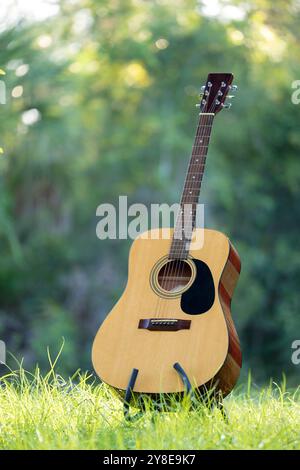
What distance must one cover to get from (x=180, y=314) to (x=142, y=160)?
8839 millimetres

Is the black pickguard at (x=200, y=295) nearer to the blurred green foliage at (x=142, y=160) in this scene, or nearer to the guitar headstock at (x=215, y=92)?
the guitar headstock at (x=215, y=92)

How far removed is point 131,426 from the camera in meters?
2.77

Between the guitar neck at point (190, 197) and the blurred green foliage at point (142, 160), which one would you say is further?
the blurred green foliage at point (142, 160)

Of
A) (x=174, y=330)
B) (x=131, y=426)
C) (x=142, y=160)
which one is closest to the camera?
(x=131, y=426)

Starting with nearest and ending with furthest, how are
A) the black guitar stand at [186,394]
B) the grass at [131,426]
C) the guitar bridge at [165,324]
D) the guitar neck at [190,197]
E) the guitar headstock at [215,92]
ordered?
the grass at [131,426] → the black guitar stand at [186,394] → the guitar bridge at [165,324] → the guitar neck at [190,197] → the guitar headstock at [215,92]

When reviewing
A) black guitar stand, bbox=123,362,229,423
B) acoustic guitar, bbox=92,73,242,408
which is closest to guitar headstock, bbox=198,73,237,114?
acoustic guitar, bbox=92,73,242,408

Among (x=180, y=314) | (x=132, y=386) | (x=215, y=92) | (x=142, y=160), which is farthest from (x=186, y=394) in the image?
(x=142, y=160)

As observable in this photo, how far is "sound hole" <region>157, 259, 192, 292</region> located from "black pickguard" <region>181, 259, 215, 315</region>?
82 millimetres

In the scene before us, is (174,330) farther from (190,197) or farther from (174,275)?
(190,197)

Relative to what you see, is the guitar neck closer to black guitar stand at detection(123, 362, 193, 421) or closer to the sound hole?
the sound hole

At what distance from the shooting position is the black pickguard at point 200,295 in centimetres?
295

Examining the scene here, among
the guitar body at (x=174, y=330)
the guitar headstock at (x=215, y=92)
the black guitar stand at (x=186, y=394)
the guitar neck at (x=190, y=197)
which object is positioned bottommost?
the black guitar stand at (x=186, y=394)

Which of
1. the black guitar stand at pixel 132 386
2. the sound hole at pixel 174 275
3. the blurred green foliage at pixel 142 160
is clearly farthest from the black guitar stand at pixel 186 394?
the blurred green foliage at pixel 142 160

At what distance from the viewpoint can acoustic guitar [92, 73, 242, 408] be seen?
2.84 m
